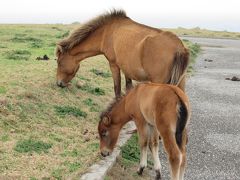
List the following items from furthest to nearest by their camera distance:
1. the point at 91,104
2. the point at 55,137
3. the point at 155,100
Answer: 1. the point at 91,104
2. the point at 55,137
3. the point at 155,100

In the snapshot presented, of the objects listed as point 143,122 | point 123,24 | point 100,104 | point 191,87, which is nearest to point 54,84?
point 100,104

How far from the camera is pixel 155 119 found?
5.97 m

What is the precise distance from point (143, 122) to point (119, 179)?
87 centimetres

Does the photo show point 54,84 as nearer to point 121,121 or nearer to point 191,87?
point 121,121

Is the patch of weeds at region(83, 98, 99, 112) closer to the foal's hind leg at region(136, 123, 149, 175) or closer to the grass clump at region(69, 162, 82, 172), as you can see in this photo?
the foal's hind leg at region(136, 123, 149, 175)

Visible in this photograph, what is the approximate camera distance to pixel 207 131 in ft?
31.2

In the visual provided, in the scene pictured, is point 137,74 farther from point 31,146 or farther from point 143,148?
point 31,146

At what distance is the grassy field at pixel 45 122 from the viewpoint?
20.0 ft

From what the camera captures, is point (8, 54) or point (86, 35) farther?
point (8, 54)

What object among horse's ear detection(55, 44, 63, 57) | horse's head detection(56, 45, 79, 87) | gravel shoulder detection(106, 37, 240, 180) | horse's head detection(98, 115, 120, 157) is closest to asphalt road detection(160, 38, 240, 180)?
gravel shoulder detection(106, 37, 240, 180)

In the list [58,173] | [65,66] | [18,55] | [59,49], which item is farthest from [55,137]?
[18,55]

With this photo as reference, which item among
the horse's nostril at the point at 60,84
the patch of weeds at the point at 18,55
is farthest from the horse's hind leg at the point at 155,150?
the patch of weeds at the point at 18,55

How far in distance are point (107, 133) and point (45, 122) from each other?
1591 mm

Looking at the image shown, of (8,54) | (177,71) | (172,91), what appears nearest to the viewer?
(172,91)
